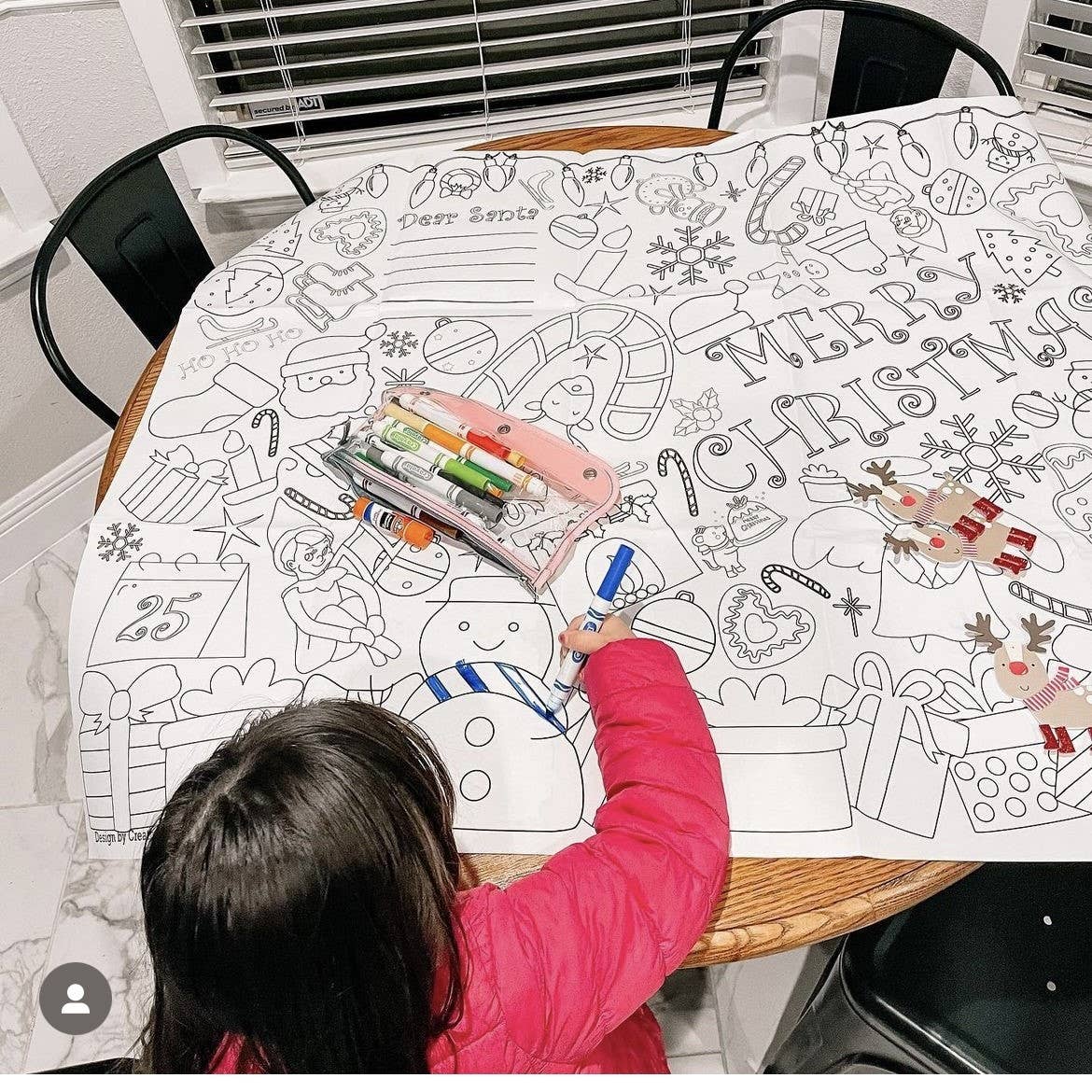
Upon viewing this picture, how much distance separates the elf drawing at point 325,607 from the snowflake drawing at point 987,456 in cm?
68

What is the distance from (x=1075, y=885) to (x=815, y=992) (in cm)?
31

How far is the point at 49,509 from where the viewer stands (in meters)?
2.00

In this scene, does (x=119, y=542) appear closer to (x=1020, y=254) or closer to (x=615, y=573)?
(x=615, y=573)

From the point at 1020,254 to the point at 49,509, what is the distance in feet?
6.42

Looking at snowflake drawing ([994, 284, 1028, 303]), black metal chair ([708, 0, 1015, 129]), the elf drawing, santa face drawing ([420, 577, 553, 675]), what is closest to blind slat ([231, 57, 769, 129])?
black metal chair ([708, 0, 1015, 129])

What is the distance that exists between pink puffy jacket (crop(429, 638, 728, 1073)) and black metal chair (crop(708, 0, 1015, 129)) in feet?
4.16

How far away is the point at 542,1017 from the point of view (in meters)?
0.76

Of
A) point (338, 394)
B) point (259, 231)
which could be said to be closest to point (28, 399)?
point (259, 231)

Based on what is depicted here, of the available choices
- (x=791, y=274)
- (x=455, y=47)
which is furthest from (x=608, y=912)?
(x=455, y=47)

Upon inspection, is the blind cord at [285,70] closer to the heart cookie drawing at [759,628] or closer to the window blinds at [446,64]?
the window blinds at [446,64]

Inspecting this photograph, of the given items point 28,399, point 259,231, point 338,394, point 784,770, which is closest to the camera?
point 784,770

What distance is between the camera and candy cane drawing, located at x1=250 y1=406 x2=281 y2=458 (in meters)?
1.17

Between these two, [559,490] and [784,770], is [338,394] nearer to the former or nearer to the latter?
[559,490]

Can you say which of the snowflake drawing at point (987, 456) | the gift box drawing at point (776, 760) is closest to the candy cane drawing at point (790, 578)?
the gift box drawing at point (776, 760)
